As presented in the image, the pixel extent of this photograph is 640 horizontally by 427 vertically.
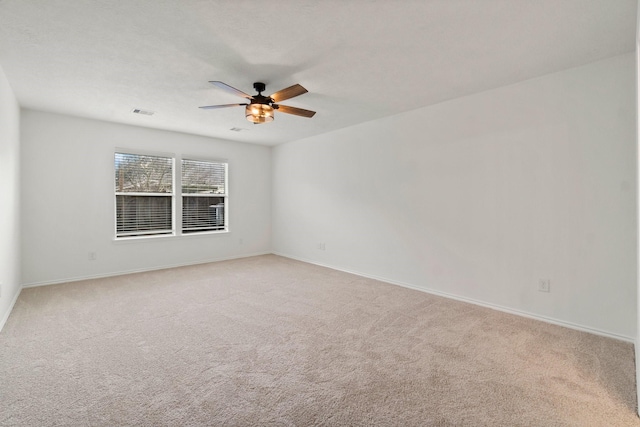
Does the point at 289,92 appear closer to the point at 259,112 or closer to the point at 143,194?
the point at 259,112

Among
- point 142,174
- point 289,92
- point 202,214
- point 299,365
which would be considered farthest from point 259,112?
point 202,214

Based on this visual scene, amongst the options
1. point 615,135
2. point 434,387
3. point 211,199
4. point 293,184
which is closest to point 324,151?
point 293,184

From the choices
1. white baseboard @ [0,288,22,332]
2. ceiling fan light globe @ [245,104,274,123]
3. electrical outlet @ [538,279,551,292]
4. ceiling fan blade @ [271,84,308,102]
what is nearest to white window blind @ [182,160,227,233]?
white baseboard @ [0,288,22,332]

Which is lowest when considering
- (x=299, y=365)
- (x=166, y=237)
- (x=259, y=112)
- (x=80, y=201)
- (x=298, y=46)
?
(x=299, y=365)

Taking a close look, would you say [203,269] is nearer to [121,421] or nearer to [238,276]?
[238,276]

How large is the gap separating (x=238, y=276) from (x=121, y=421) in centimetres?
323

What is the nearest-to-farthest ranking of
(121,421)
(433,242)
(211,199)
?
(121,421), (433,242), (211,199)

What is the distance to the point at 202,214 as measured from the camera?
6125 millimetres

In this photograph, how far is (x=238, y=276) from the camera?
4.94 m

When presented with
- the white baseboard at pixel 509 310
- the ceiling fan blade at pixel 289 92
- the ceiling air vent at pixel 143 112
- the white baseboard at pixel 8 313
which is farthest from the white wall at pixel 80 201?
the white baseboard at pixel 509 310

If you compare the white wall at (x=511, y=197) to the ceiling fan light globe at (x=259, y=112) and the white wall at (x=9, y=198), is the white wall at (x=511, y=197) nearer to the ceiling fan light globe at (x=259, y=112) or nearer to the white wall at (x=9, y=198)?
the ceiling fan light globe at (x=259, y=112)

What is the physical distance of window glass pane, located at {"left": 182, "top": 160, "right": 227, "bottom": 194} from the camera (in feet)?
19.2

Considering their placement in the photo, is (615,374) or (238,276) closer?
(615,374)

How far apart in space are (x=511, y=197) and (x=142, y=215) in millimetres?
5576
